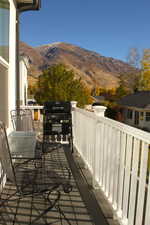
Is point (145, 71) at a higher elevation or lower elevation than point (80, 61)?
lower

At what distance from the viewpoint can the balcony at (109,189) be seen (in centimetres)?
153

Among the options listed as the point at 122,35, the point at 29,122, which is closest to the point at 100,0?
the point at 29,122

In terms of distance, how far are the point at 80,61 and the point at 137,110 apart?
114m

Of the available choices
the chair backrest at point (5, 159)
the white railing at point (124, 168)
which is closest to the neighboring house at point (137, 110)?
the white railing at point (124, 168)

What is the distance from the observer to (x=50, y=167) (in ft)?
11.4

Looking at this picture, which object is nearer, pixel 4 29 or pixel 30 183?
pixel 30 183

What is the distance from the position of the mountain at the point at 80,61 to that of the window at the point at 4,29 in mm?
104328

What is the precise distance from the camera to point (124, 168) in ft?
6.04

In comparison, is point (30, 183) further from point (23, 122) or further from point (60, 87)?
point (60, 87)

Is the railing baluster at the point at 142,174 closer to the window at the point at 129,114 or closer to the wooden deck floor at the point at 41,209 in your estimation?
the wooden deck floor at the point at 41,209

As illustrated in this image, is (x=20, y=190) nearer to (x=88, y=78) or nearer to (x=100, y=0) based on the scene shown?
(x=100, y=0)

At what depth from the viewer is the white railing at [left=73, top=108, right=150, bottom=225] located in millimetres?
1456

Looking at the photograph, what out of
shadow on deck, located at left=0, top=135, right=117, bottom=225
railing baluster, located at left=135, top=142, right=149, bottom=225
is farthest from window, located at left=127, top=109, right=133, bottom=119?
railing baluster, located at left=135, top=142, right=149, bottom=225

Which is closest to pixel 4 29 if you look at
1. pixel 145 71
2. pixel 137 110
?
pixel 137 110
